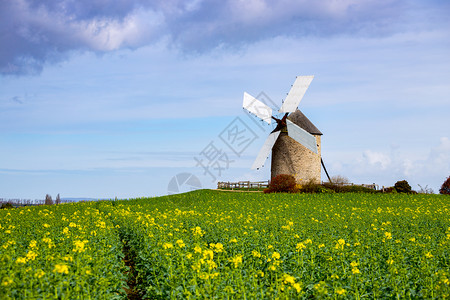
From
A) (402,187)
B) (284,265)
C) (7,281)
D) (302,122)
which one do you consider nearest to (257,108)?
(302,122)

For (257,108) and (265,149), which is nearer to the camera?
(257,108)

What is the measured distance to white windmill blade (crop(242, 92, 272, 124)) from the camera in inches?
1604

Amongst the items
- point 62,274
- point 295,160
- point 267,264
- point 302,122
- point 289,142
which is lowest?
point 267,264

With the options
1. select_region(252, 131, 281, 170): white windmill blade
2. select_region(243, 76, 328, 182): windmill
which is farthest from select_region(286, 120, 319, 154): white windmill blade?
select_region(252, 131, 281, 170): white windmill blade

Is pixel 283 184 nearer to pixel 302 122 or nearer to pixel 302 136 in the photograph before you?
pixel 302 136

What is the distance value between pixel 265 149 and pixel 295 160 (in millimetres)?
3400

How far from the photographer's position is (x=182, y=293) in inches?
264

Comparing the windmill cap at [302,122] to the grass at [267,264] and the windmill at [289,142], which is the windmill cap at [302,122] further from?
the grass at [267,264]

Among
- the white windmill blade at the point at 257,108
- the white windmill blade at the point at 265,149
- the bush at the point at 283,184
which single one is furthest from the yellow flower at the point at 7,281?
the white windmill blade at the point at 265,149

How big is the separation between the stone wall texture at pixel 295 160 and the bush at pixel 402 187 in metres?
8.17

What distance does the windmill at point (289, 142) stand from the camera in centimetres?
4109

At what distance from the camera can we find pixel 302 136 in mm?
40188

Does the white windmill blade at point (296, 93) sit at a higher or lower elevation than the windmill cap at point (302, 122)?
higher

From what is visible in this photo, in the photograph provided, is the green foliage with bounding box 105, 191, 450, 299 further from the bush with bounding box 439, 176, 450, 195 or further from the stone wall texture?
the bush with bounding box 439, 176, 450, 195
